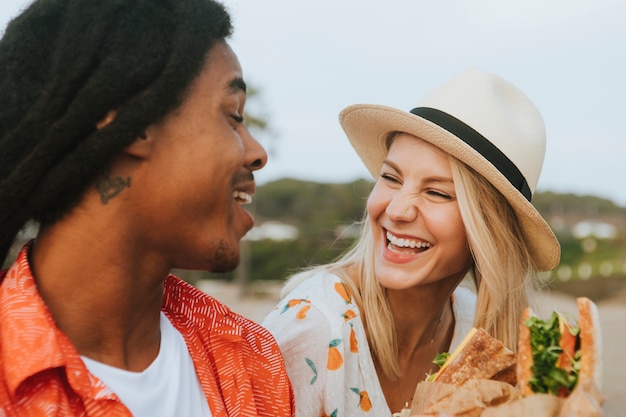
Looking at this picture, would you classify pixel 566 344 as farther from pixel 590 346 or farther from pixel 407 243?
pixel 407 243

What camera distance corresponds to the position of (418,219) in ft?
11.2

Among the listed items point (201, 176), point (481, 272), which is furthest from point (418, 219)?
point (201, 176)

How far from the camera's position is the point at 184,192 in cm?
207

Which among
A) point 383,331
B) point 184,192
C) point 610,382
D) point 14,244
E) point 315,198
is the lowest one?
point 315,198

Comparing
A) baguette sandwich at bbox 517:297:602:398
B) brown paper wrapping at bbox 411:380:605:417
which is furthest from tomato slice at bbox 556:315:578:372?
brown paper wrapping at bbox 411:380:605:417

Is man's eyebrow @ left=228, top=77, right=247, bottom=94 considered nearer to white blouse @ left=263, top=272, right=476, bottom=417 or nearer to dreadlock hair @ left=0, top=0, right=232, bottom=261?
dreadlock hair @ left=0, top=0, right=232, bottom=261

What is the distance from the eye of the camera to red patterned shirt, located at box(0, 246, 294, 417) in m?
1.82

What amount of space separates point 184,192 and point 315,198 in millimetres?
51907

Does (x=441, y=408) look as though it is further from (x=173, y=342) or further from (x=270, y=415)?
(x=173, y=342)

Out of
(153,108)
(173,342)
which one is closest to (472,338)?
(173,342)

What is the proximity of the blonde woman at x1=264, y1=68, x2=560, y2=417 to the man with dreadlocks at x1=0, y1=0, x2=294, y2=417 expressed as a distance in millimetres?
1027

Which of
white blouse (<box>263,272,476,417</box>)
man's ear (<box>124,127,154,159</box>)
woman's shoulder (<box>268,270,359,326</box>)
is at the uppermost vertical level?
man's ear (<box>124,127,154,159</box>)

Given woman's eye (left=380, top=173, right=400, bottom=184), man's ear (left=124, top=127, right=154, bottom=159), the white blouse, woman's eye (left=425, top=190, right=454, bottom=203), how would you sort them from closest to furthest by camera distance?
man's ear (left=124, top=127, right=154, bottom=159), the white blouse, woman's eye (left=425, top=190, right=454, bottom=203), woman's eye (left=380, top=173, right=400, bottom=184)

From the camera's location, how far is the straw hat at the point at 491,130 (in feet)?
11.2
